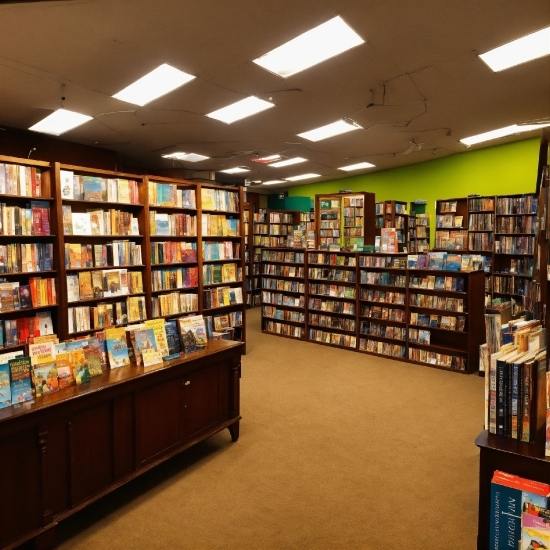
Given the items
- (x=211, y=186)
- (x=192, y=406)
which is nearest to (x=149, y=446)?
(x=192, y=406)

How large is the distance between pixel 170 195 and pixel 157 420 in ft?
10.2

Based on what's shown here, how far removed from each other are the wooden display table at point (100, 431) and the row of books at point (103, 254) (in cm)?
191

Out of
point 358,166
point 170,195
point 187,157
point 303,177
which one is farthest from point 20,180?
point 303,177

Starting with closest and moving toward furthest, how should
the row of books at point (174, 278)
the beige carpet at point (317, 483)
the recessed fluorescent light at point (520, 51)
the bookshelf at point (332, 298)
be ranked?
the beige carpet at point (317, 483) → the recessed fluorescent light at point (520, 51) → the row of books at point (174, 278) → the bookshelf at point (332, 298)

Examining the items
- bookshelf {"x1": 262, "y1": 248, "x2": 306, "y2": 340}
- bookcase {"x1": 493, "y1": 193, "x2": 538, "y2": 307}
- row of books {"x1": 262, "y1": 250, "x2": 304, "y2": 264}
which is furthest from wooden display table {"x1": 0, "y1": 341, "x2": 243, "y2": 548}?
bookcase {"x1": 493, "y1": 193, "x2": 538, "y2": 307}

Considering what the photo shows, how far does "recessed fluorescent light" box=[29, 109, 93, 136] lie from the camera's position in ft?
18.4

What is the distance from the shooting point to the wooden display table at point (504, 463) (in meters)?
Answer: 1.67

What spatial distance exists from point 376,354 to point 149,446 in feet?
13.4

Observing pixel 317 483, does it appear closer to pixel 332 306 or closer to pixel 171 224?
pixel 171 224

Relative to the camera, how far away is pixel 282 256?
7.69 m

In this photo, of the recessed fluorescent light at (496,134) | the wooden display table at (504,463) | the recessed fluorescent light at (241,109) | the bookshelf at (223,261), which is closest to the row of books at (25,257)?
the bookshelf at (223,261)

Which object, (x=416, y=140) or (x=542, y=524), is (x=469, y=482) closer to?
(x=542, y=524)

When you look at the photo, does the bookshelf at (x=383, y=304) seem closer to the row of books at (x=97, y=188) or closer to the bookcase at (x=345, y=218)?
the bookcase at (x=345, y=218)

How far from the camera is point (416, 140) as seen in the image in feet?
25.2
